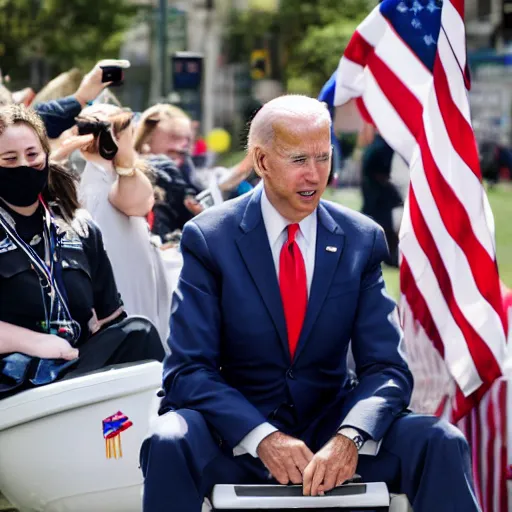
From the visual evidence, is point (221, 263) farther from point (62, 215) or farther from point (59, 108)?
point (59, 108)

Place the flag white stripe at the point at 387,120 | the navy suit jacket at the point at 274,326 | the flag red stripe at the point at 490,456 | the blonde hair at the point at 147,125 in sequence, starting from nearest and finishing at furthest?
1. the navy suit jacket at the point at 274,326
2. the flag red stripe at the point at 490,456
3. the flag white stripe at the point at 387,120
4. the blonde hair at the point at 147,125

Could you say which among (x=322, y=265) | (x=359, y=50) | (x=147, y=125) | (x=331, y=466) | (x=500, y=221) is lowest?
(x=500, y=221)

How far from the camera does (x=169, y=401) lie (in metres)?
3.76

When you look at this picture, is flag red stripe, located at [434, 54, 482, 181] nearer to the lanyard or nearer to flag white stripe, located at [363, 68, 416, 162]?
flag white stripe, located at [363, 68, 416, 162]

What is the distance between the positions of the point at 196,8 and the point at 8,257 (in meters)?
38.0

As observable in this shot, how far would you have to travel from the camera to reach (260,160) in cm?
386

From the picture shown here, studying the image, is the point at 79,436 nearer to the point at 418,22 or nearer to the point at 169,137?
the point at 418,22

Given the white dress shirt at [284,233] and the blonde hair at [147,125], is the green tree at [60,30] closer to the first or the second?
the blonde hair at [147,125]

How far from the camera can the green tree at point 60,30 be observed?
30.7m

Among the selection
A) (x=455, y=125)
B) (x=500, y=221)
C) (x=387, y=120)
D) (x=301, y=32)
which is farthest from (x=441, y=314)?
(x=301, y=32)

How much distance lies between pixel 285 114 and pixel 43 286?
149 cm

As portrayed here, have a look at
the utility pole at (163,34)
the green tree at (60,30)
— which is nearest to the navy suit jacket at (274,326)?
the utility pole at (163,34)

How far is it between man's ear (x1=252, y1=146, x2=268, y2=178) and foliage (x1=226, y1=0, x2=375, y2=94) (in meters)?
36.6

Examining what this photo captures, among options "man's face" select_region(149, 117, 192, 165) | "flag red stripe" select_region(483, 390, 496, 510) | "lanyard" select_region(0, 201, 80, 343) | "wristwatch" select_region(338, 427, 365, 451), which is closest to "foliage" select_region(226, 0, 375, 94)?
"man's face" select_region(149, 117, 192, 165)
